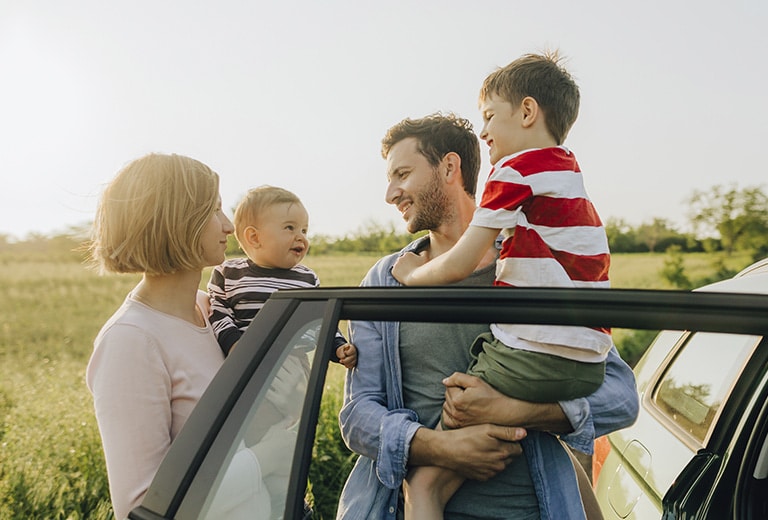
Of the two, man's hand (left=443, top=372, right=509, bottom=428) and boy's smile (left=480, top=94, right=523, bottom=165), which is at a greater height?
boy's smile (left=480, top=94, right=523, bottom=165)

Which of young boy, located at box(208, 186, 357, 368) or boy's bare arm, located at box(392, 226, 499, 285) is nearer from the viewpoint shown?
boy's bare arm, located at box(392, 226, 499, 285)

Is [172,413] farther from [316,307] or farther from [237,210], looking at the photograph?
[237,210]

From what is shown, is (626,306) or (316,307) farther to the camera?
(316,307)

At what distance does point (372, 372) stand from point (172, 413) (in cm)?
Result: 53

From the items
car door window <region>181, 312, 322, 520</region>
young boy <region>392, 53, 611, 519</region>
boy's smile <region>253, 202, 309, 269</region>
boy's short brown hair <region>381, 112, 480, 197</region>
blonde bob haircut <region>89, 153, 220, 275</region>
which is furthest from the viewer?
boy's smile <region>253, 202, 309, 269</region>

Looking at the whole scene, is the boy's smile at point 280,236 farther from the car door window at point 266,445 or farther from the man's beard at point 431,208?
the car door window at point 266,445

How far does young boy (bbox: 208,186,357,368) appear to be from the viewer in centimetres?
237

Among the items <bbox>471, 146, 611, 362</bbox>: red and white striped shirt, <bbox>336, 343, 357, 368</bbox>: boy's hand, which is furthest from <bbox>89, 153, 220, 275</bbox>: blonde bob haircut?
<bbox>471, 146, 611, 362</bbox>: red and white striped shirt

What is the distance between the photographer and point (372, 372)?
166 cm

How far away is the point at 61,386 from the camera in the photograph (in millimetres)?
7344

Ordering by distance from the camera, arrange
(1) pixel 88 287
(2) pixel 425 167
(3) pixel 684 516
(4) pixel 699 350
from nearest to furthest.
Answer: (3) pixel 684 516
(4) pixel 699 350
(2) pixel 425 167
(1) pixel 88 287

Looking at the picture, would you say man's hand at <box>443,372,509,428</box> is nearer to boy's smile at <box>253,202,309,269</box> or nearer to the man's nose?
the man's nose

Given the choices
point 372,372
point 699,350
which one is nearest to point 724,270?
point 699,350

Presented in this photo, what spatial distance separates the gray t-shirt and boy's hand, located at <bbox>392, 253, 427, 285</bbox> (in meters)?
0.18
